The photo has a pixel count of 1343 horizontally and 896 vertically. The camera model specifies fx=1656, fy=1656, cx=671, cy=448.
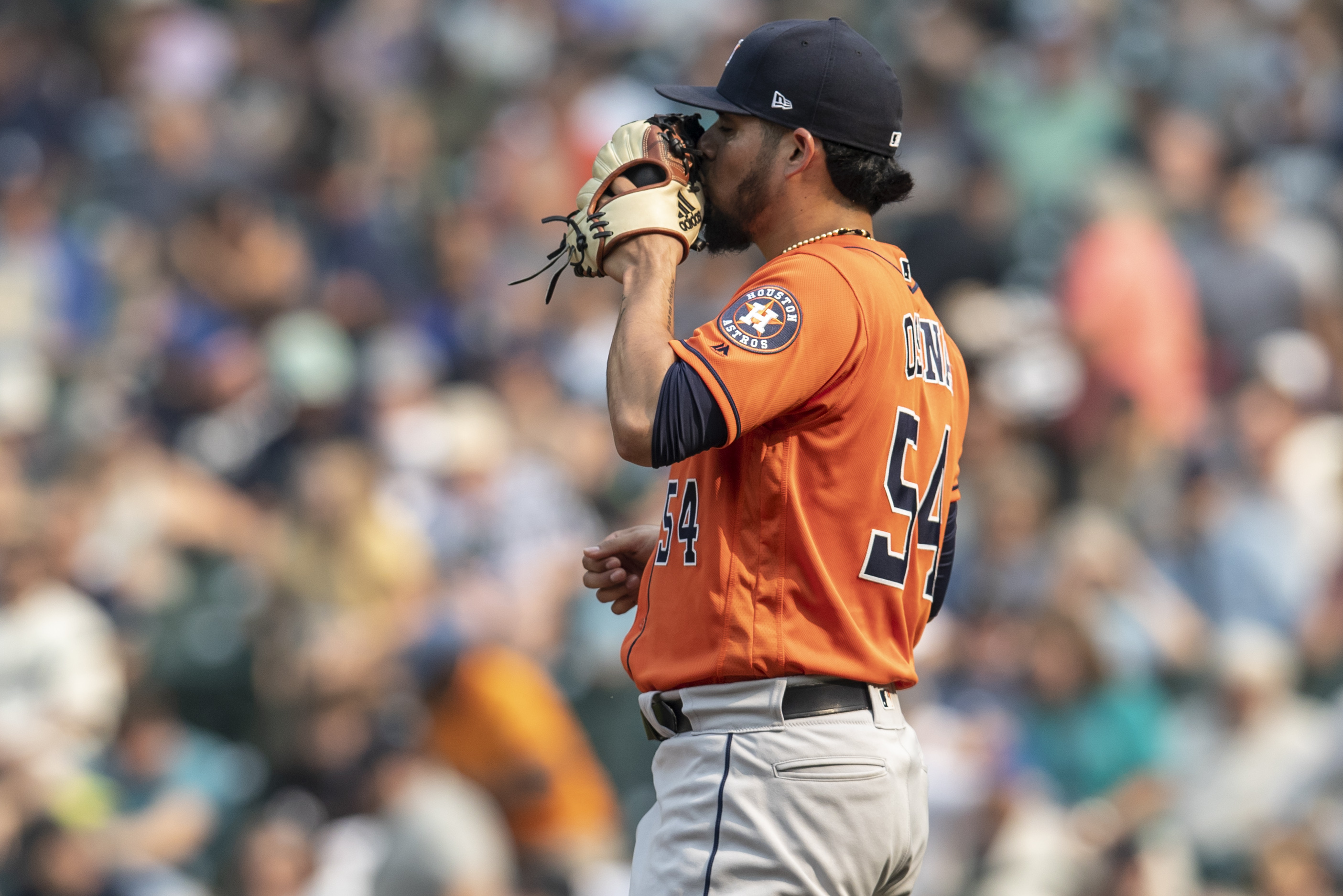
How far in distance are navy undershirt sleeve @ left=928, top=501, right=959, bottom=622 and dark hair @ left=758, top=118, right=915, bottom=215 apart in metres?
0.63

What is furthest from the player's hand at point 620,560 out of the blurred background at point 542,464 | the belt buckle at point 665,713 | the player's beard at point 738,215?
the blurred background at point 542,464

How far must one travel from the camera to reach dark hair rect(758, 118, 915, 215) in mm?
3055

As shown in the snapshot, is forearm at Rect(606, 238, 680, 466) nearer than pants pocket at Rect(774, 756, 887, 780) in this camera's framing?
Yes

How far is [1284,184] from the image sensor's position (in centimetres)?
952

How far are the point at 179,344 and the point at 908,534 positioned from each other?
6.78m

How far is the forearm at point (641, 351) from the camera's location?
2736 mm

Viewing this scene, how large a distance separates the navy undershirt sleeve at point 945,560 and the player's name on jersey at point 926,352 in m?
0.33

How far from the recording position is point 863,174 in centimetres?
309

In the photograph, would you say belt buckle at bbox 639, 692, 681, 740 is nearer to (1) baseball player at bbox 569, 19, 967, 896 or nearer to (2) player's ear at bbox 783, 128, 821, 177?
(1) baseball player at bbox 569, 19, 967, 896

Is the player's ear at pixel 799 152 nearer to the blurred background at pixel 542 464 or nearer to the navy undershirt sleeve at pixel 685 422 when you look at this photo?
the navy undershirt sleeve at pixel 685 422

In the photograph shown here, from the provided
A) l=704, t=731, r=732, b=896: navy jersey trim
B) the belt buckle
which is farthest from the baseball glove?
l=704, t=731, r=732, b=896: navy jersey trim

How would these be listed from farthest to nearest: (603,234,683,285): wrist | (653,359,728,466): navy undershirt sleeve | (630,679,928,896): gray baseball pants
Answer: (603,234,683,285): wrist, (630,679,928,896): gray baseball pants, (653,359,728,466): navy undershirt sleeve

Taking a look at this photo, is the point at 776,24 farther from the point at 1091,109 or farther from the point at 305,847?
the point at 1091,109

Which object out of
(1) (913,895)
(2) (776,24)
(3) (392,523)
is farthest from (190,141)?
(2) (776,24)
